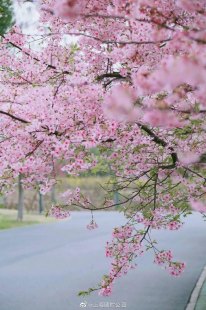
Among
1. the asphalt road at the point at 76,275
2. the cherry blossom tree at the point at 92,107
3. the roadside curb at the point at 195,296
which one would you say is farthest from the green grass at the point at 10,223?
the cherry blossom tree at the point at 92,107

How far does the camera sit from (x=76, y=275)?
12.8 meters

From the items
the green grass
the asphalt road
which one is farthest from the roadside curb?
the green grass

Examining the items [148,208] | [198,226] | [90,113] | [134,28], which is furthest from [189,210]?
[198,226]

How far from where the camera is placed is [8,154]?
5492 mm

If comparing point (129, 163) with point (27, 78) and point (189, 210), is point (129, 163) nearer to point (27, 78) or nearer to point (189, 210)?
point (189, 210)

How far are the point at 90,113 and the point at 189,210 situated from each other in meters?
3.01

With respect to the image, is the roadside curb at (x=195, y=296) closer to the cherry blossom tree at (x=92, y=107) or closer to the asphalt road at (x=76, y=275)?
the asphalt road at (x=76, y=275)

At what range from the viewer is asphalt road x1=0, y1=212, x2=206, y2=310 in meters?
9.70

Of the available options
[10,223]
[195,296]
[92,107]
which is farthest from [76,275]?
[10,223]

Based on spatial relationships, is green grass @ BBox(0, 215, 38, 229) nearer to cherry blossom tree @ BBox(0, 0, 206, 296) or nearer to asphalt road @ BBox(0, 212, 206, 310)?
asphalt road @ BBox(0, 212, 206, 310)

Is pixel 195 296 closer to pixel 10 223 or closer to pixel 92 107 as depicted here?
pixel 92 107

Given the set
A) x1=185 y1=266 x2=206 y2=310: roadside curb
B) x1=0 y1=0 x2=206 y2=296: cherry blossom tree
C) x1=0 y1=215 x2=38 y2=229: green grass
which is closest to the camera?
x1=0 y1=0 x2=206 y2=296: cherry blossom tree

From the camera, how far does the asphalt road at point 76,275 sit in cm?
970

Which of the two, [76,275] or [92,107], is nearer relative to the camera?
[92,107]
